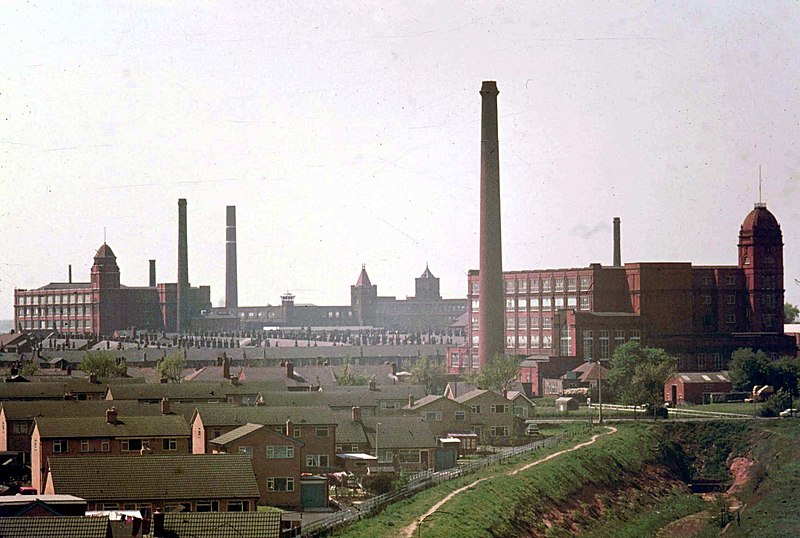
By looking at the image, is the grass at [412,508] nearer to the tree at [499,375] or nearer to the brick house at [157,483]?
the brick house at [157,483]

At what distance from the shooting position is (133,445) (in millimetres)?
66375

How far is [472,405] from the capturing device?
89938 millimetres

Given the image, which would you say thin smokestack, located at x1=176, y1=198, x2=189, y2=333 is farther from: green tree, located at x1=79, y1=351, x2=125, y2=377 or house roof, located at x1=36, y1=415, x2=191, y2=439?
house roof, located at x1=36, y1=415, x2=191, y2=439

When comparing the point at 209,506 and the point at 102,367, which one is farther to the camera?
the point at 102,367

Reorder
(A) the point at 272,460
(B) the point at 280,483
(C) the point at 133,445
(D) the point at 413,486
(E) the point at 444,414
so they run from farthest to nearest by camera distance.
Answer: (E) the point at 444,414 < (C) the point at 133,445 < (D) the point at 413,486 < (A) the point at 272,460 < (B) the point at 280,483

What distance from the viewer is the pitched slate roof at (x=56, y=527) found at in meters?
41.9

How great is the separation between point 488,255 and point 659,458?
109 feet

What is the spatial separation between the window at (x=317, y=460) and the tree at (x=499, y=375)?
3920cm

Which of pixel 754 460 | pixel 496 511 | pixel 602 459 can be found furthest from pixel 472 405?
pixel 496 511

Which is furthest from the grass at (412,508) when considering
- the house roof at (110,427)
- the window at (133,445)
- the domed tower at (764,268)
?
the domed tower at (764,268)

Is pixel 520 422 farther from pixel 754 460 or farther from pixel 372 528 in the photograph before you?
pixel 372 528

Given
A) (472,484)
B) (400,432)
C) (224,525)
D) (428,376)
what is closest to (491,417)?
(400,432)

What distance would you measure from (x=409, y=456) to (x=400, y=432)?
63.3 inches

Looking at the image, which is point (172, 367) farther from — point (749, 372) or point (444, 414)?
point (749, 372)
